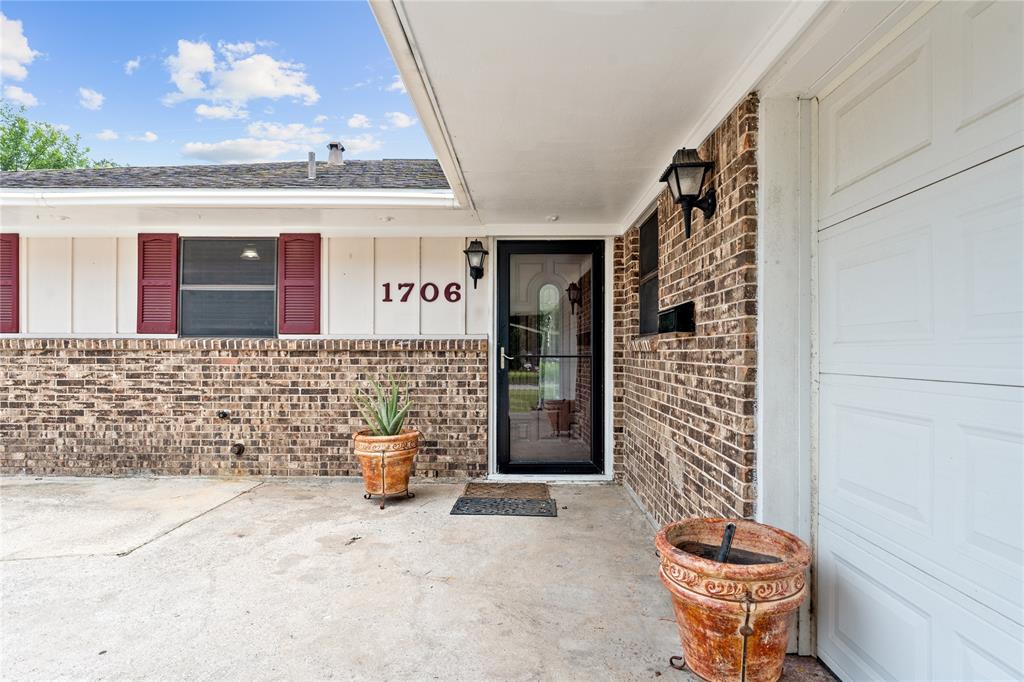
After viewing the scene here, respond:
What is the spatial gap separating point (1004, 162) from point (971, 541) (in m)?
1.02

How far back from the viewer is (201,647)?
2154 mm

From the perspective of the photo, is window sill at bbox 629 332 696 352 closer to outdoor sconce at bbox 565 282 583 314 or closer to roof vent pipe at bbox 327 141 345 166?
outdoor sconce at bbox 565 282 583 314

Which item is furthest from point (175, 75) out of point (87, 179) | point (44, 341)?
point (44, 341)

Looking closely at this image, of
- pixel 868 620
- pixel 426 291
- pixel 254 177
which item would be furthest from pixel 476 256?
pixel 868 620

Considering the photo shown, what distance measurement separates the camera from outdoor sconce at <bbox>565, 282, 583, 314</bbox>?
198 inches

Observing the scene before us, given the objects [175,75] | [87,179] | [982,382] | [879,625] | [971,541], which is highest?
[175,75]

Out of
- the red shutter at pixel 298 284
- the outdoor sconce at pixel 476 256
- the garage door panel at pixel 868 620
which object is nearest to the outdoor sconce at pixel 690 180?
the garage door panel at pixel 868 620

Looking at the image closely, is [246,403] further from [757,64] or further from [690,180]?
[757,64]

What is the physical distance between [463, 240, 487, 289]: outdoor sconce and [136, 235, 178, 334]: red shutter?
289 centimetres

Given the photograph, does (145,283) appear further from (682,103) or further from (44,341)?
(682,103)

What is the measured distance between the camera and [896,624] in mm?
1675

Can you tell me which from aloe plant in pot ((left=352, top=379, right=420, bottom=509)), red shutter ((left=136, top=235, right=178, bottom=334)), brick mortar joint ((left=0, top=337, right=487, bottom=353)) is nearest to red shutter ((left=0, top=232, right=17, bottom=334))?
brick mortar joint ((left=0, top=337, right=487, bottom=353))

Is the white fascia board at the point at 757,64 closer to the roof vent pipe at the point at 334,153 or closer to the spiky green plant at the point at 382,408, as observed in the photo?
the spiky green plant at the point at 382,408

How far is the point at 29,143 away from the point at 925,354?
27.6 meters
